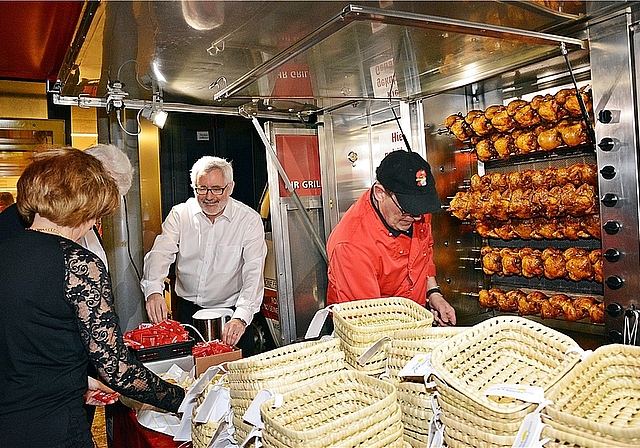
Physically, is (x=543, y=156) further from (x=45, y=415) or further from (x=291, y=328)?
(x=45, y=415)

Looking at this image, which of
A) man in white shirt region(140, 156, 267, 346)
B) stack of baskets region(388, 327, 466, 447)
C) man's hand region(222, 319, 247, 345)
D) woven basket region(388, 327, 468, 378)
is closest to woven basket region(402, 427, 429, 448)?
stack of baskets region(388, 327, 466, 447)

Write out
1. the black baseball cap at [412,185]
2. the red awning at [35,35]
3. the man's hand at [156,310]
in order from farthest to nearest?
the man's hand at [156,310] → the black baseball cap at [412,185] → the red awning at [35,35]

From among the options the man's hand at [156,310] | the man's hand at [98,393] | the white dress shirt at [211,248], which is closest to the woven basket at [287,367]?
the man's hand at [98,393]

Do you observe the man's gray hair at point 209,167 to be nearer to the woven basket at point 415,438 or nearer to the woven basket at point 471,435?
the woven basket at point 415,438

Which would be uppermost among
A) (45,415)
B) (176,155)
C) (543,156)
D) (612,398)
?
(176,155)

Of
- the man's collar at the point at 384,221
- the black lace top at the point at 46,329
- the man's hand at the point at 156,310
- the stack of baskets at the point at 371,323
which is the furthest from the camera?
the man's hand at the point at 156,310

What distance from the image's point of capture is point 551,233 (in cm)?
347

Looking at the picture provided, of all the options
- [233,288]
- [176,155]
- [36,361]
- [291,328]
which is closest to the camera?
[36,361]

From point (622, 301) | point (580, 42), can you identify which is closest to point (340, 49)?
point (580, 42)

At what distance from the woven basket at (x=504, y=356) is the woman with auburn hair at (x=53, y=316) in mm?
1191

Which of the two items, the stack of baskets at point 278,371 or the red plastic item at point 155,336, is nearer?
the stack of baskets at point 278,371

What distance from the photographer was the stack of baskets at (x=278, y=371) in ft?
5.39

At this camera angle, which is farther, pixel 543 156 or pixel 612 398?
pixel 543 156

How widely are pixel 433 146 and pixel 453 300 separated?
1076 millimetres
